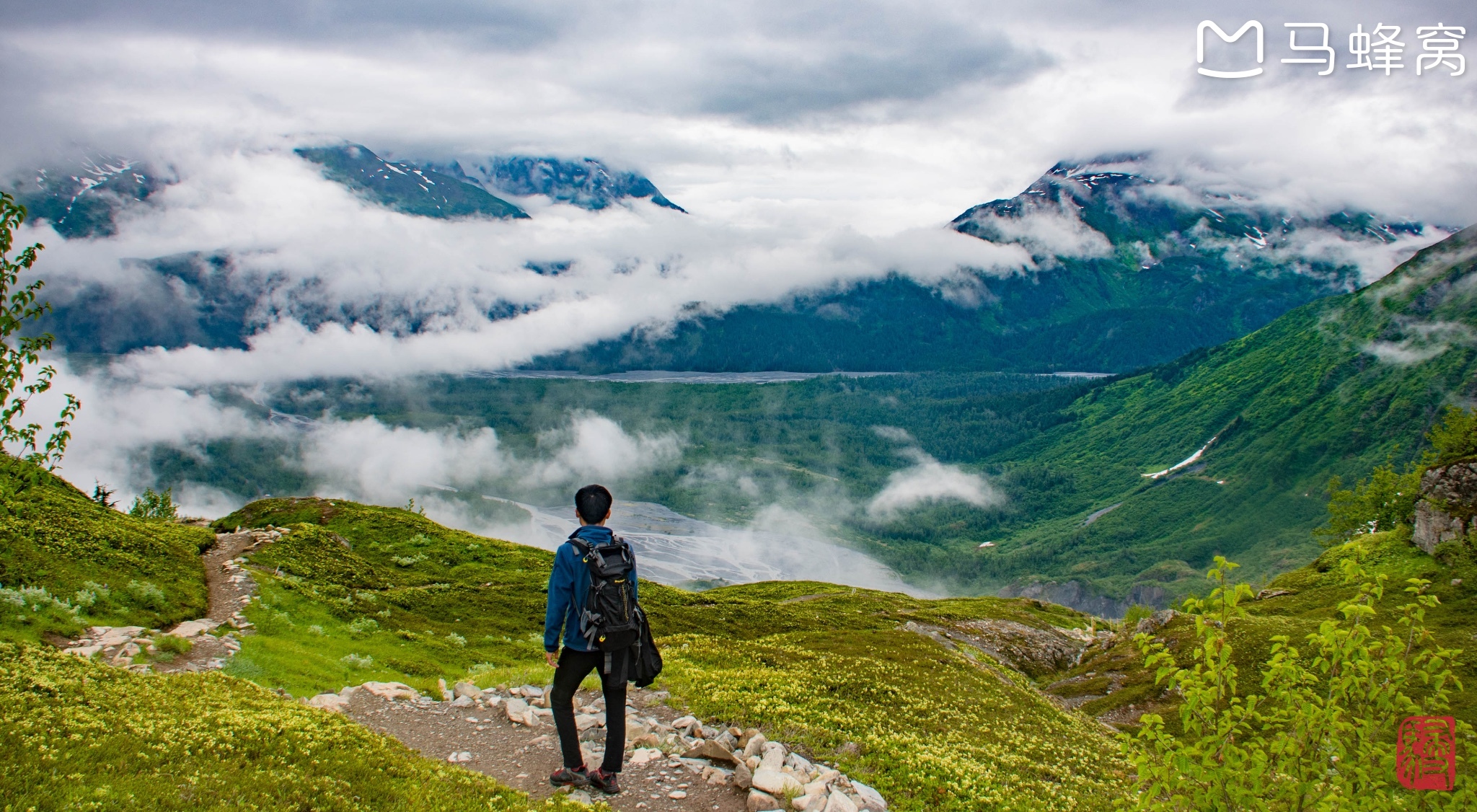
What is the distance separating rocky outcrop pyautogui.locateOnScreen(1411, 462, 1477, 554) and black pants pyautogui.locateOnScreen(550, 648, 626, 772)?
11597 centimetres

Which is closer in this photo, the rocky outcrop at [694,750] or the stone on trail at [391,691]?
the rocky outcrop at [694,750]

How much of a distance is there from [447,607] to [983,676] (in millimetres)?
40974

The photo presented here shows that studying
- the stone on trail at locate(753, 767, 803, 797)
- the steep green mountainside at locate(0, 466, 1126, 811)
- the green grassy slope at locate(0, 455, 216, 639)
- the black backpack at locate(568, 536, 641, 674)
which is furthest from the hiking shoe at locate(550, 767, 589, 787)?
the green grassy slope at locate(0, 455, 216, 639)

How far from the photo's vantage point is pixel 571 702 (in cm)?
1709

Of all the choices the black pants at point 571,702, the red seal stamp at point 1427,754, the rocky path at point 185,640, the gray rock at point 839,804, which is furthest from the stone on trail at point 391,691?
the red seal stamp at point 1427,754

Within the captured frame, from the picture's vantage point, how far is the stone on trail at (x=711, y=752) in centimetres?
1962

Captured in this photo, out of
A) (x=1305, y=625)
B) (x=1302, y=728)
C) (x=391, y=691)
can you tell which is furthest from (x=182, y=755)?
(x=1305, y=625)

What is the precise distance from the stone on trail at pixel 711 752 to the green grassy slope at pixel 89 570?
2347 cm

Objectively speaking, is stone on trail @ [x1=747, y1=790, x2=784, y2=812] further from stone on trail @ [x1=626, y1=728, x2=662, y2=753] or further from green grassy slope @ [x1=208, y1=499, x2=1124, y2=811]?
green grassy slope @ [x1=208, y1=499, x2=1124, y2=811]

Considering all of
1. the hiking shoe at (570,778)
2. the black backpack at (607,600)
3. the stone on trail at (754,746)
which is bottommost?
the stone on trail at (754,746)

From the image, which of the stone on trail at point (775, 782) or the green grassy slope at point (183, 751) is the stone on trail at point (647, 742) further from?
the green grassy slope at point (183, 751)

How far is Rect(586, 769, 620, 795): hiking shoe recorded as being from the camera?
17344mm

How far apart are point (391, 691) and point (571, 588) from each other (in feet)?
44.4

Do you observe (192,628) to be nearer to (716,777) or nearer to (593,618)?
(716,777)
